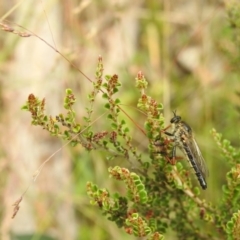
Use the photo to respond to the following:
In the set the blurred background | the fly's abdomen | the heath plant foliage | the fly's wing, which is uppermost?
the blurred background

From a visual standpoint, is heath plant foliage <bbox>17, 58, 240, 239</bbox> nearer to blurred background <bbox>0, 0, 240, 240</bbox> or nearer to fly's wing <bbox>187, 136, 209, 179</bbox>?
fly's wing <bbox>187, 136, 209, 179</bbox>

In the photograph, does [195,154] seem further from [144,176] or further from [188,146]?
[144,176]

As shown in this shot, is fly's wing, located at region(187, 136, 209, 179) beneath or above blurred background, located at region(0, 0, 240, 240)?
beneath

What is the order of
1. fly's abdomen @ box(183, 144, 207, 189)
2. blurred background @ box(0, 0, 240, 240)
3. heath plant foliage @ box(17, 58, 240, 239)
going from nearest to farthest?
heath plant foliage @ box(17, 58, 240, 239) < fly's abdomen @ box(183, 144, 207, 189) < blurred background @ box(0, 0, 240, 240)

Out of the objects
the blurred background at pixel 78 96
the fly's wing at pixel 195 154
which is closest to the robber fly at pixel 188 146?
the fly's wing at pixel 195 154

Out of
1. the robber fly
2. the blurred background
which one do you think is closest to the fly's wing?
the robber fly

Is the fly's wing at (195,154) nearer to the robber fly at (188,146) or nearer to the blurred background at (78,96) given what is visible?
the robber fly at (188,146)

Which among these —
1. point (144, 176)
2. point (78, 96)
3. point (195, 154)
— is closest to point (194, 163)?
point (195, 154)
